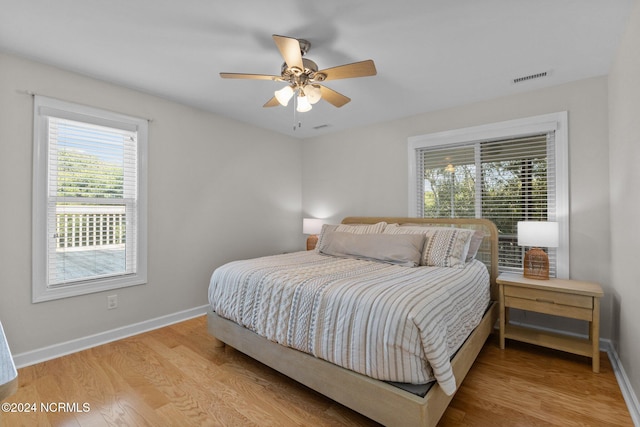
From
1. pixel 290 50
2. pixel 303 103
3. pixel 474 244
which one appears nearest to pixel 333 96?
pixel 303 103

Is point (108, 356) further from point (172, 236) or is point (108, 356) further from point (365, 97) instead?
point (365, 97)

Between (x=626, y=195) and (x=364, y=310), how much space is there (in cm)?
201

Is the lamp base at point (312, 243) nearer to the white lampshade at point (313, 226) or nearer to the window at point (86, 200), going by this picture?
the white lampshade at point (313, 226)

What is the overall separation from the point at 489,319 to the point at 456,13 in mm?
2367

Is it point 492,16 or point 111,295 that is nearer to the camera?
point 492,16

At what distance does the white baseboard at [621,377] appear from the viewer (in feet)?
5.88

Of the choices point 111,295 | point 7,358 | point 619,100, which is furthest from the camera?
point 111,295

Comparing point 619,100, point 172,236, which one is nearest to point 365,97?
point 619,100

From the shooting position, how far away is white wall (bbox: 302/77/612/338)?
106 inches

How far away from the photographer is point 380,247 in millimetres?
2898

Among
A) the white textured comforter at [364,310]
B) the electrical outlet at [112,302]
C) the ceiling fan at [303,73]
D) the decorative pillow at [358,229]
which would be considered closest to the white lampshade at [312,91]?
the ceiling fan at [303,73]

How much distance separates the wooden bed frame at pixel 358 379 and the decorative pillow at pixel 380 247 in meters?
0.76

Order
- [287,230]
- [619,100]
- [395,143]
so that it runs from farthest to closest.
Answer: [287,230]
[395,143]
[619,100]

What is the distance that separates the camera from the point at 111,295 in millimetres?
2898
